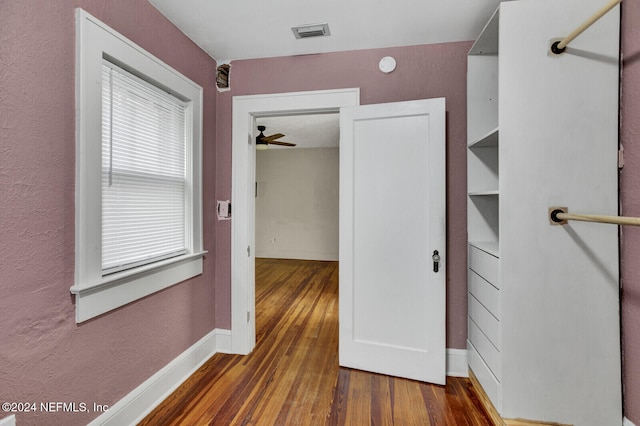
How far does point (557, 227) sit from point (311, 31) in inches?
76.7

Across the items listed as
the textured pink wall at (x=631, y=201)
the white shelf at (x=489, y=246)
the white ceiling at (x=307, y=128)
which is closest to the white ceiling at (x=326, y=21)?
the textured pink wall at (x=631, y=201)

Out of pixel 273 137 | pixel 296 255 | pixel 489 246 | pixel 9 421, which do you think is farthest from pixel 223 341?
pixel 296 255

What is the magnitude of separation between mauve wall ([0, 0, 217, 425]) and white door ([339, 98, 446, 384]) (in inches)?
58.4

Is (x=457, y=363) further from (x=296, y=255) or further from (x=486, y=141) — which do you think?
(x=296, y=255)

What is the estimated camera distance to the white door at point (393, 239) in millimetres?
2113

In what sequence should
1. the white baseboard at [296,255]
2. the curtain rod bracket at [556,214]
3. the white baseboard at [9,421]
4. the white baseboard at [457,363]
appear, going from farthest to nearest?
the white baseboard at [296,255] → the white baseboard at [457,363] → the curtain rod bracket at [556,214] → the white baseboard at [9,421]

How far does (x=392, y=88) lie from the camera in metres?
2.35

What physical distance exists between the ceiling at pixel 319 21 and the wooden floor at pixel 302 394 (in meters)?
2.47

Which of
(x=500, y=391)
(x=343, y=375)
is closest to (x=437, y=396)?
(x=500, y=391)

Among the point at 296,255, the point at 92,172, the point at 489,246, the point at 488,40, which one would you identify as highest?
the point at 488,40

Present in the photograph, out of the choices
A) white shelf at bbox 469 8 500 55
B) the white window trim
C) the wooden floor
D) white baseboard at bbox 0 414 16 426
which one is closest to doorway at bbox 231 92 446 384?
the wooden floor

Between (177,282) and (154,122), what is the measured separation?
108 centimetres

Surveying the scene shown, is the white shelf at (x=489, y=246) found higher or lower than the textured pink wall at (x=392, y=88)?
lower

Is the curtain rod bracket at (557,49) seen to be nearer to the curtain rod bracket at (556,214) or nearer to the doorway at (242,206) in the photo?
the curtain rod bracket at (556,214)
